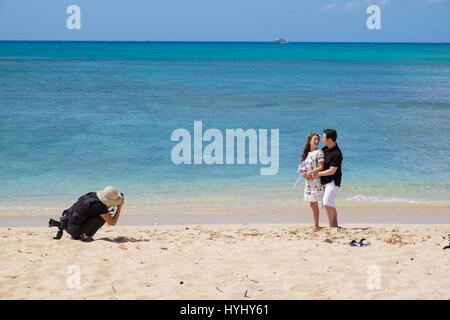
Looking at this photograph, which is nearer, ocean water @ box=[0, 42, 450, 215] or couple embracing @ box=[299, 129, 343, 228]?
couple embracing @ box=[299, 129, 343, 228]

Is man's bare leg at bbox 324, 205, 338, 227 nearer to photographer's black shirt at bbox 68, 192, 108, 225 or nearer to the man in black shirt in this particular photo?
the man in black shirt

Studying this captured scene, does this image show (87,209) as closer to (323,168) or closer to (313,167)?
(313,167)

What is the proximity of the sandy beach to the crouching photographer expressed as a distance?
18cm

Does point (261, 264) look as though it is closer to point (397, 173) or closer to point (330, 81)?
point (397, 173)

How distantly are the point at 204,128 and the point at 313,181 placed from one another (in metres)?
13.4

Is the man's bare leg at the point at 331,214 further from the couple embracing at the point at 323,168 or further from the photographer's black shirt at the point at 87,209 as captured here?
the photographer's black shirt at the point at 87,209

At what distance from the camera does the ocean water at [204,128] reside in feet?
40.7

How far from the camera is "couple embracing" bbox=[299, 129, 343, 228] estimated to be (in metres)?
8.02

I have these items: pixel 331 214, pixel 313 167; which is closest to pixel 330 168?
pixel 313 167
